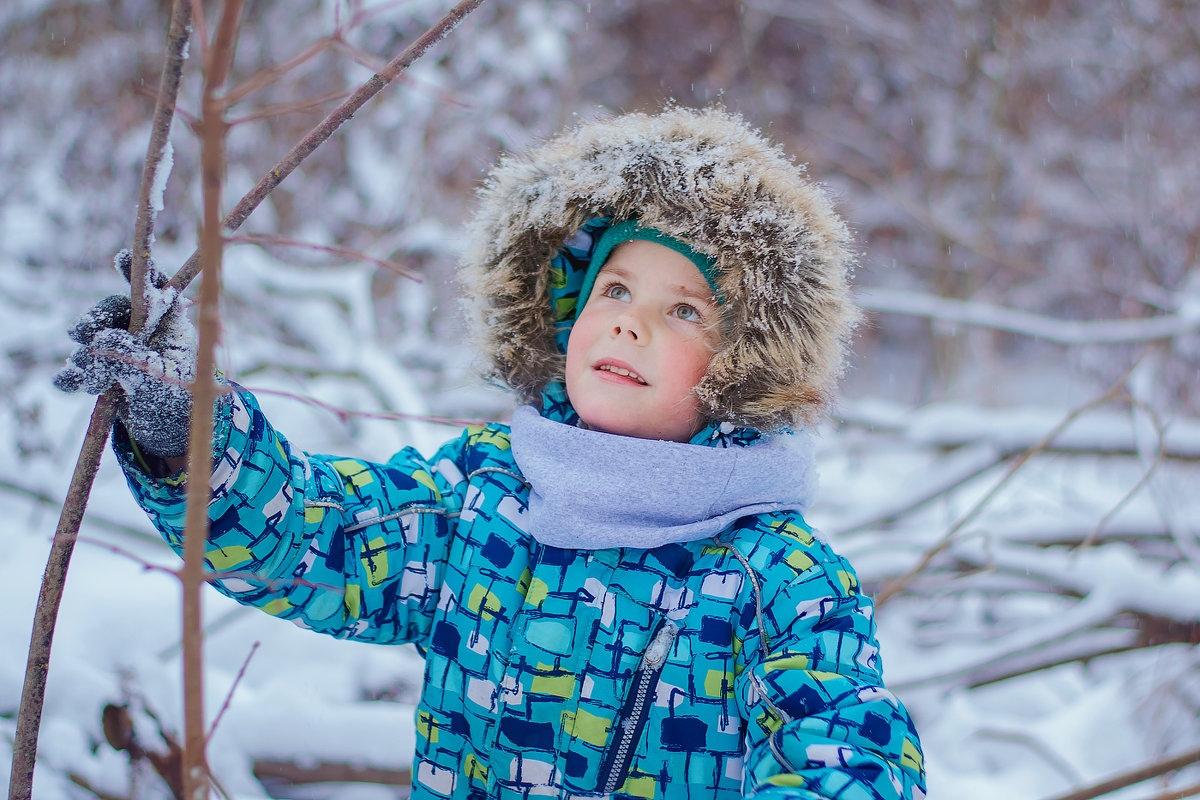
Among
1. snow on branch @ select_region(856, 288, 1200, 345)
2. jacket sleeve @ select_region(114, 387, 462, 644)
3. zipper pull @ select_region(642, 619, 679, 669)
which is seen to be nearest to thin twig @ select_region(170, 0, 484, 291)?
jacket sleeve @ select_region(114, 387, 462, 644)

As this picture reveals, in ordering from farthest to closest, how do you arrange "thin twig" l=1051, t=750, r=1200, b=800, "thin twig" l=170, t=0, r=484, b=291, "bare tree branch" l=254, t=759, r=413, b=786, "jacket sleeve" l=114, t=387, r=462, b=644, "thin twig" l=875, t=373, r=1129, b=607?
1. "bare tree branch" l=254, t=759, r=413, b=786
2. "thin twig" l=875, t=373, r=1129, b=607
3. "jacket sleeve" l=114, t=387, r=462, b=644
4. "thin twig" l=1051, t=750, r=1200, b=800
5. "thin twig" l=170, t=0, r=484, b=291

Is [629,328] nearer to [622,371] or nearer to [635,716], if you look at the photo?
[622,371]

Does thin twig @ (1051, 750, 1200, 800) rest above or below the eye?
below

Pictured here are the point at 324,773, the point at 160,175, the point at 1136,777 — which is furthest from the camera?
the point at 324,773

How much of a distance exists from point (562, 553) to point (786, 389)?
1.41ft

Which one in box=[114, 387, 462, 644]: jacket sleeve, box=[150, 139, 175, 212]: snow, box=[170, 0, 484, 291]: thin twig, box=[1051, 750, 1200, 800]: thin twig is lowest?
box=[1051, 750, 1200, 800]: thin twig

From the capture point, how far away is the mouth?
112 cm

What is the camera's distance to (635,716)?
0.99m

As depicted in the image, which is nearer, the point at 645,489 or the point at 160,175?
the point at 160,175

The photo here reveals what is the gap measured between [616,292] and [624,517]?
1.24 feet

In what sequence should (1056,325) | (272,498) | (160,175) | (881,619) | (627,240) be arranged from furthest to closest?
(1056,325)
(881,619)
(627,240)
(272,498)
(160,175)

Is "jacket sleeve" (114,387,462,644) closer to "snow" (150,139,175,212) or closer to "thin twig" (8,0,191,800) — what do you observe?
"thin twig" (8,0,191,800)

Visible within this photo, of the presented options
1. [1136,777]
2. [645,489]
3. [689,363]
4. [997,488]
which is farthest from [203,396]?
[997,488]

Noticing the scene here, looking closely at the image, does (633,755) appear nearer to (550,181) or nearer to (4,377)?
(550,181)
